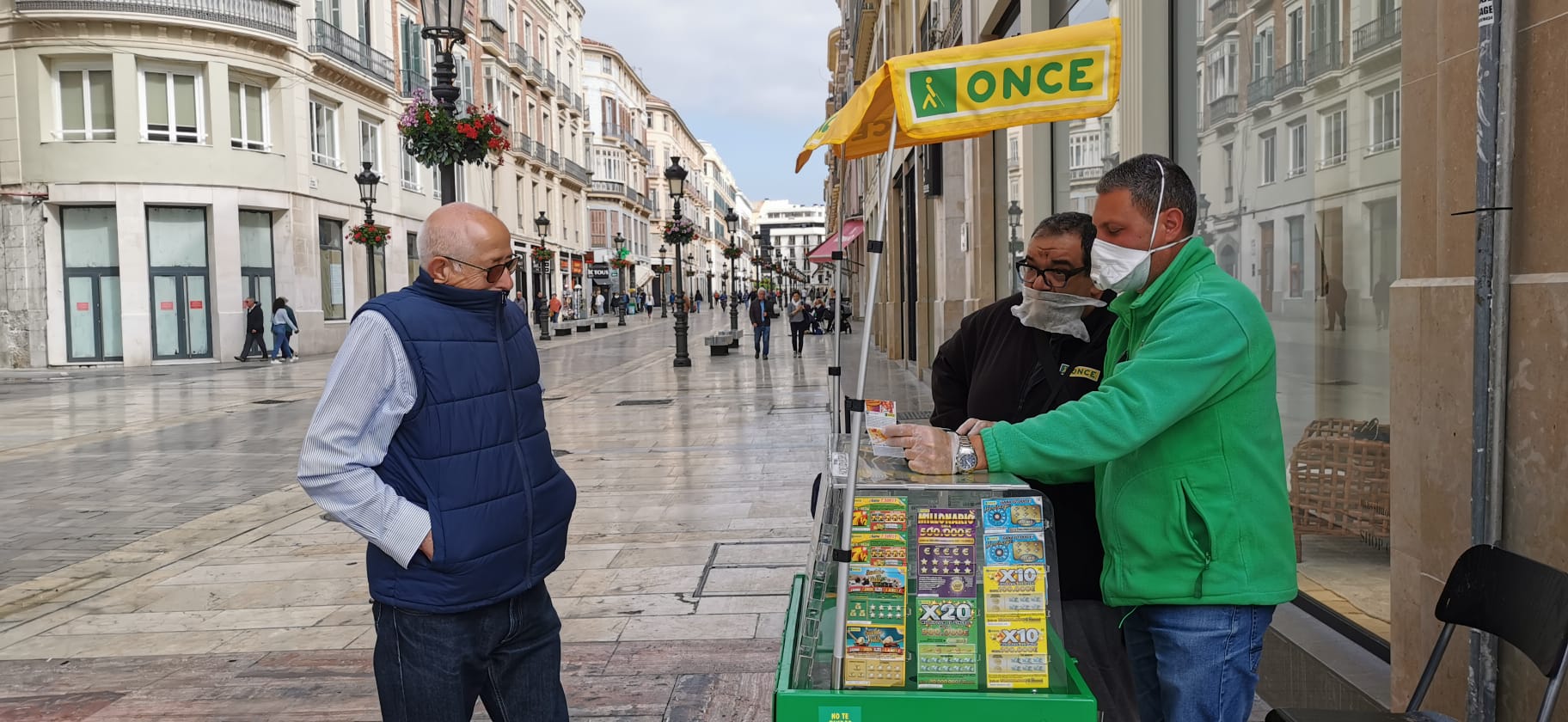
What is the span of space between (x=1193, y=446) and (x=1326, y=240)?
103 inches

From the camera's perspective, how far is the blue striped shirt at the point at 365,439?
8.77 feet

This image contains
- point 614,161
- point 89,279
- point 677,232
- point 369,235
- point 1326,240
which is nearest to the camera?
point 1326,240

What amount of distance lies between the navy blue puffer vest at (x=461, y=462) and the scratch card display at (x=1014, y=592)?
1.24 metres

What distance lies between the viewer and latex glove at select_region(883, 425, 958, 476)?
247 centimetres

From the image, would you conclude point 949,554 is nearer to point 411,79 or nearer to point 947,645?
point 947,645

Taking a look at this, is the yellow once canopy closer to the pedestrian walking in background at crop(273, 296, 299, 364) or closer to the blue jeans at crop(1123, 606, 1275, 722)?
the blue jeans at crop(1123, 606, 1275, 722)

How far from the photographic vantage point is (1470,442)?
9.49ft

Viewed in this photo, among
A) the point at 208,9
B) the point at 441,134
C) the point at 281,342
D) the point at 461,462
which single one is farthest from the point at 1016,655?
the point at 208,9

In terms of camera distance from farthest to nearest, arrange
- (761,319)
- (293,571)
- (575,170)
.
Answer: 1. (575,170)
2. (761,319)
3. (293,571)

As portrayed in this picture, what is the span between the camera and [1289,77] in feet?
16.3

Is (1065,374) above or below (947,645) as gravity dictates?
above

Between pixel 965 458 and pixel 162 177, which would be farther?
pixel 162 177

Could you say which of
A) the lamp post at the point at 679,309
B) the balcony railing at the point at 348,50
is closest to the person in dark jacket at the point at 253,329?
the balcony railing at the point at 348,50

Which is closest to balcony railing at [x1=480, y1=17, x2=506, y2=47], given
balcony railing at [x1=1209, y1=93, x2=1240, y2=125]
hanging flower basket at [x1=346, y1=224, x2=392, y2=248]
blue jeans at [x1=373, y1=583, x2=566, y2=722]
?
hanging flower basket at [x1=346, y1=224, x2=392, y2=248]
